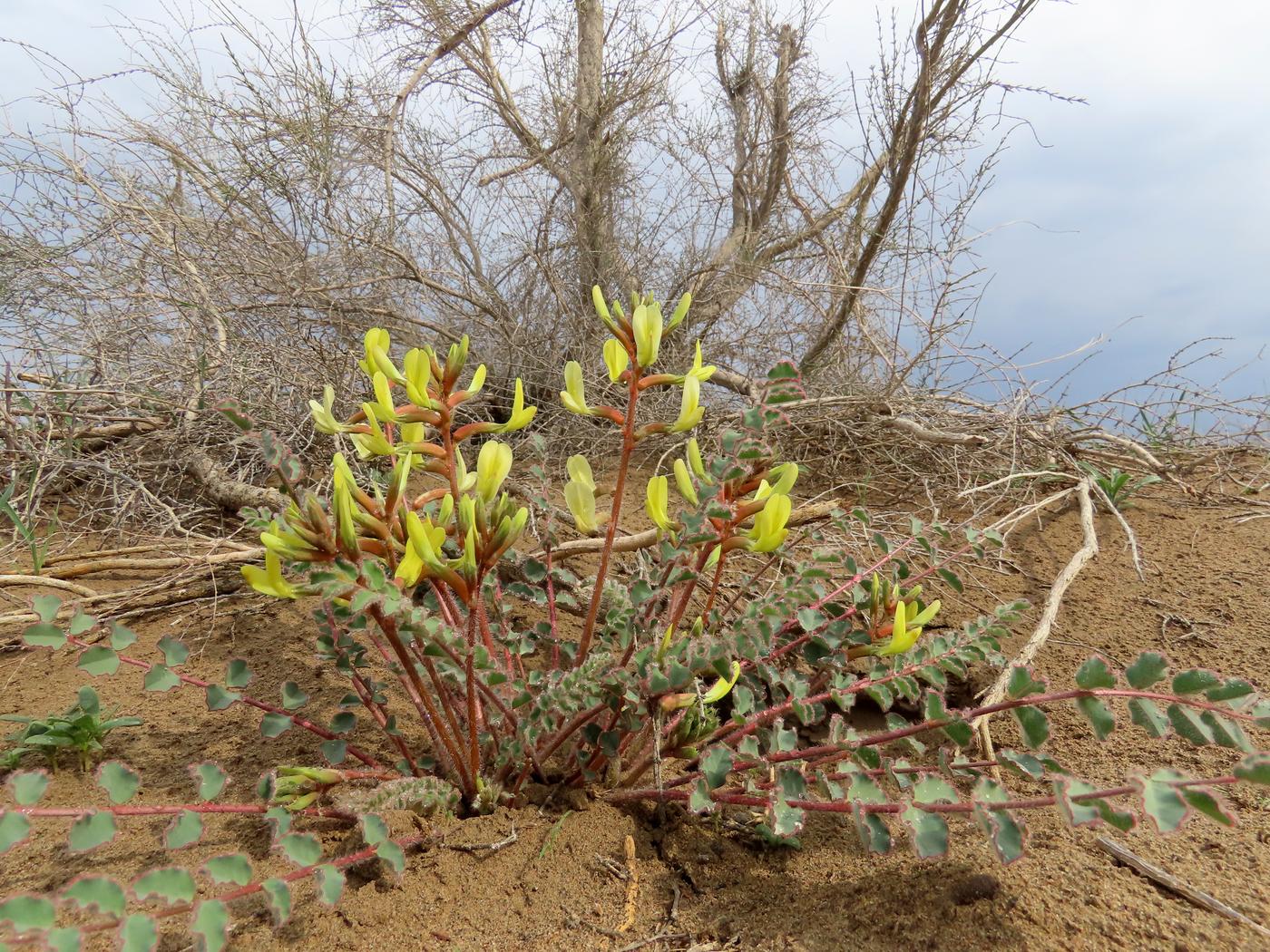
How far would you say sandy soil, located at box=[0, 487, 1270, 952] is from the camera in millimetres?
997

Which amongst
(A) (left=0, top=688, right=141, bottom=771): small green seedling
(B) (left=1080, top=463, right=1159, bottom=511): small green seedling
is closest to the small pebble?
(A) (left=0, top=688, right=141, bottom=771): small green seedling

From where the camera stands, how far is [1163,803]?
761mm

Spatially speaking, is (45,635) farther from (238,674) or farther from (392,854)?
(392,854)

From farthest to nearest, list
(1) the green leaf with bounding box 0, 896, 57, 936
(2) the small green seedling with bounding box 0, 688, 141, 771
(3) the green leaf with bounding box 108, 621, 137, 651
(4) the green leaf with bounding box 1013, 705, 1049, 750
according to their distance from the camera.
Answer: (2) the small green seedling with bounding box 0, 688, 141, 771 < (3) the green leaf with bounding box 108, 621, 137, 651 < (4) the green leaf with bounding box 1013, 705, 1049, 750 < (1) the green leaf with bounding box 0, 896, 57, 936

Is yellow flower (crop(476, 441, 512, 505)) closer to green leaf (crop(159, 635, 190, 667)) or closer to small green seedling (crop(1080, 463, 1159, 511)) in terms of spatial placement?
green leaf (crop(159, 635, 190, 667))

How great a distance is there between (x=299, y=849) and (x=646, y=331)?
2.59ft

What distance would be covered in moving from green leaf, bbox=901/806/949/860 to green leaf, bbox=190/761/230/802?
2.79 ft

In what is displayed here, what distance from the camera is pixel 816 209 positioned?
15.5ft

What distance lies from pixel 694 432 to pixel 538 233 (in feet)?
5.68

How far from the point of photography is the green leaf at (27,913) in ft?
2.28

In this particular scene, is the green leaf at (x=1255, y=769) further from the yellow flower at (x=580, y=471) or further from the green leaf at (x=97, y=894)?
the green leaf at (x=97, y=894)

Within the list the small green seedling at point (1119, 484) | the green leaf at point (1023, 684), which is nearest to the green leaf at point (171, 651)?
the green leaf at point (1023, 684)

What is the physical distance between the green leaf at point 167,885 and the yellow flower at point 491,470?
1.76ft

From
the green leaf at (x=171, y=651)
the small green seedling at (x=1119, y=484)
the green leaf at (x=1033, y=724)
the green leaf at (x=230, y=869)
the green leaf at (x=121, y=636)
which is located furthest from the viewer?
the small green seedling at (x=1119, y=484)
